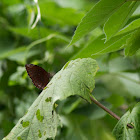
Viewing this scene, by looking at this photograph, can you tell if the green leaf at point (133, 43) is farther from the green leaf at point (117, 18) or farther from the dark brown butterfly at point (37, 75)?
the dark brown butterfly at point (37, 75)

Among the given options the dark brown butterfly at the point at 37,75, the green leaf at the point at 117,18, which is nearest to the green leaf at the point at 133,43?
the green leaf at the point at 117,18

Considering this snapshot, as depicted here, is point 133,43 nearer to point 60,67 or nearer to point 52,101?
point 52,101

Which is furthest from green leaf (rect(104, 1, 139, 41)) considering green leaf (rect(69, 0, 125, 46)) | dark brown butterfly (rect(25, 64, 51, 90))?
dark brown butterfly (rect(25, 64, 51, 90))

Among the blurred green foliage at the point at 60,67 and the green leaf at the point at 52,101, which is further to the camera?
the blurred green foliage at the point at 60,67

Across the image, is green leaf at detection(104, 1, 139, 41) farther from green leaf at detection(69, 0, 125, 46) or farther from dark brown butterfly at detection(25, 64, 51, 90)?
dark brown butterfly at detection(25, 64, 51, 90)

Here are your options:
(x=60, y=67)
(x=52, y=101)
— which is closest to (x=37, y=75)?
(x=52, y=101)

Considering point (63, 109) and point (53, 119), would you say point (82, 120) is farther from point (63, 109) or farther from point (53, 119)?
point (53, 119)
